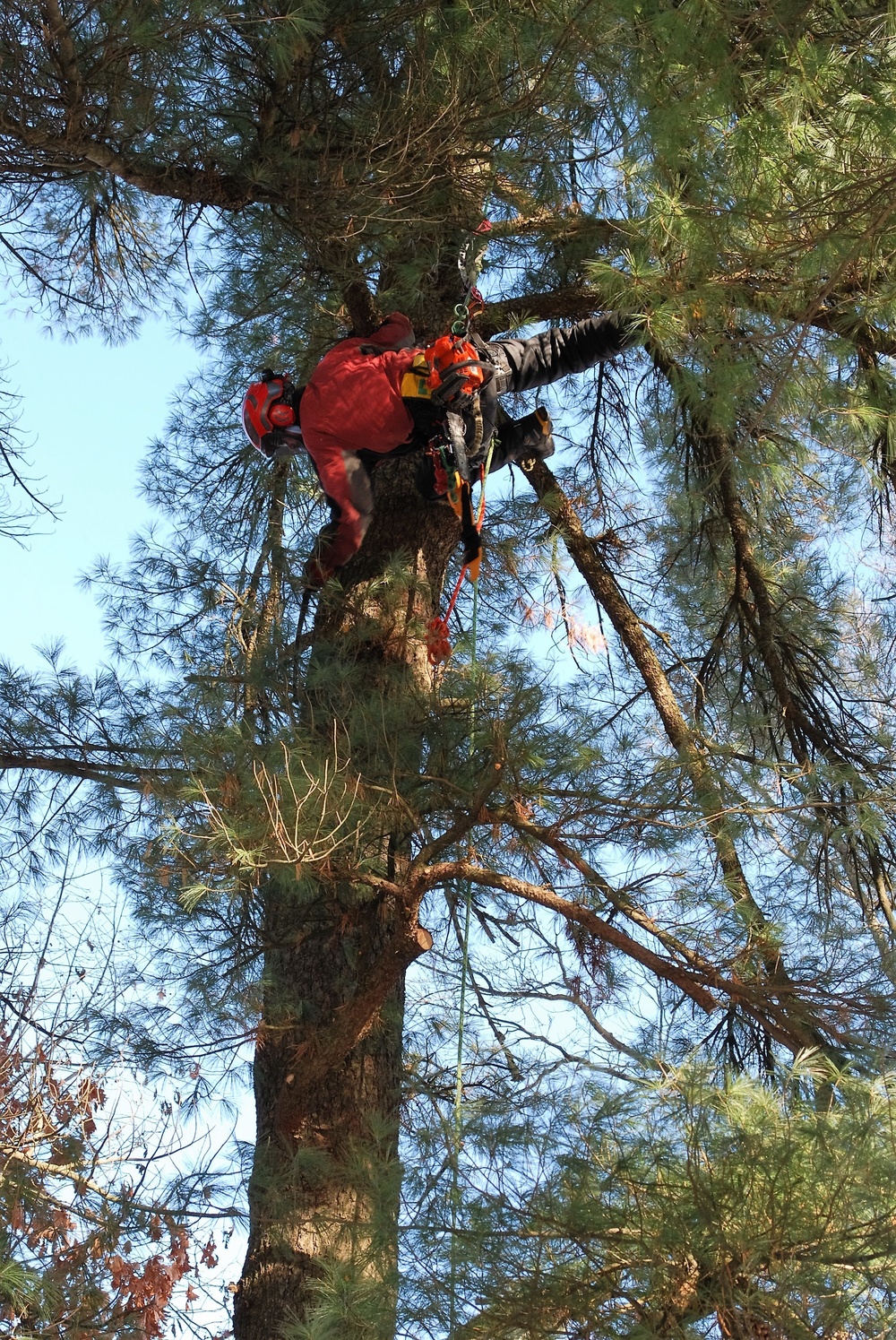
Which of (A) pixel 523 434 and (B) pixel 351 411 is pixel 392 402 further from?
(A) pixel 523 434

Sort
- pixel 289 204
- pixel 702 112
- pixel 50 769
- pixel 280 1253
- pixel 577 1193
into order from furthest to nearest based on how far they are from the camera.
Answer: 1. pixel 50 769
2. pixel 289 204
3. pixel 280 1253
4. pixel 702 112
5. pixel 577 1193

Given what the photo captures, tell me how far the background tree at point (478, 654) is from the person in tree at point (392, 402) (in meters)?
0.18

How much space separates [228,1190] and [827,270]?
8.58ft

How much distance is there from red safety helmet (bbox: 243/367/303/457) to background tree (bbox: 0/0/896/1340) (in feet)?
1.26

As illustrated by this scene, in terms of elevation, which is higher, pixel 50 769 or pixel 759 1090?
pixel 50 769

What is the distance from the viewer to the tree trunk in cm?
295

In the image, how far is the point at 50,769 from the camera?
3703mm

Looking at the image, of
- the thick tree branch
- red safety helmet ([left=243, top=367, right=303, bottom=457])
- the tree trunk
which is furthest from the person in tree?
the thick tree branch

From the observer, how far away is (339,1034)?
311cm

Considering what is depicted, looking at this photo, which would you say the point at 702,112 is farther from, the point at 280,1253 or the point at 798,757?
the point at 280,1253

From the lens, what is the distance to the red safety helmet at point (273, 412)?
3.50m

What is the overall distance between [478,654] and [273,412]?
0.89 meters

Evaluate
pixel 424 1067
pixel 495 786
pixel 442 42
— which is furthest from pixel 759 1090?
pixel 442 42

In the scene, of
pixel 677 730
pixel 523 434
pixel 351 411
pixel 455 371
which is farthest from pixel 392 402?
pixel 677 730
